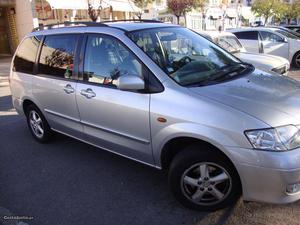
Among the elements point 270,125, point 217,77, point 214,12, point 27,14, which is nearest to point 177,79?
point 217,77

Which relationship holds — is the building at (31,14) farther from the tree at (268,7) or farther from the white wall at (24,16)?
the tree at (268,7)

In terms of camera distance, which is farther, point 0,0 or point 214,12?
point 214,12

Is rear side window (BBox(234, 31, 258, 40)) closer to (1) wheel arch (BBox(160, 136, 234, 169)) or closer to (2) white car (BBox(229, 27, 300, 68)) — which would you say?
(2) white car (BBox(229, 27, 300, 68))

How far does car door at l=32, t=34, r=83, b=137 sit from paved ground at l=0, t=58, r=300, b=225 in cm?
48

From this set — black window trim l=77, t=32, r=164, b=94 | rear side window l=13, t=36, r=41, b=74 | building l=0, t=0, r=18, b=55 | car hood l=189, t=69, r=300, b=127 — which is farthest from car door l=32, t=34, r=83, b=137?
building l=0, t=0, r=18, b=55

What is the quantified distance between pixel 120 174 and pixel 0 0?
17.7 m

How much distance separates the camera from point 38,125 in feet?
17.1

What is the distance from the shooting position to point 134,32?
145 inches

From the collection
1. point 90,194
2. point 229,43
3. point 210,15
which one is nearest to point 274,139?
point 90,194

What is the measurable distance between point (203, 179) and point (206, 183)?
47mm

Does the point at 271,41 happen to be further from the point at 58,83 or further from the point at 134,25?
the point at 58,83

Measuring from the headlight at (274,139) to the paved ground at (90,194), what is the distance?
805 mm

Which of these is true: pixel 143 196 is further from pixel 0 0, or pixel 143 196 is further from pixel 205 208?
pixel 0 0

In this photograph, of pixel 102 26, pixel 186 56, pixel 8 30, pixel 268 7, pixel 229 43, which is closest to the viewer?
pixel 186 56
